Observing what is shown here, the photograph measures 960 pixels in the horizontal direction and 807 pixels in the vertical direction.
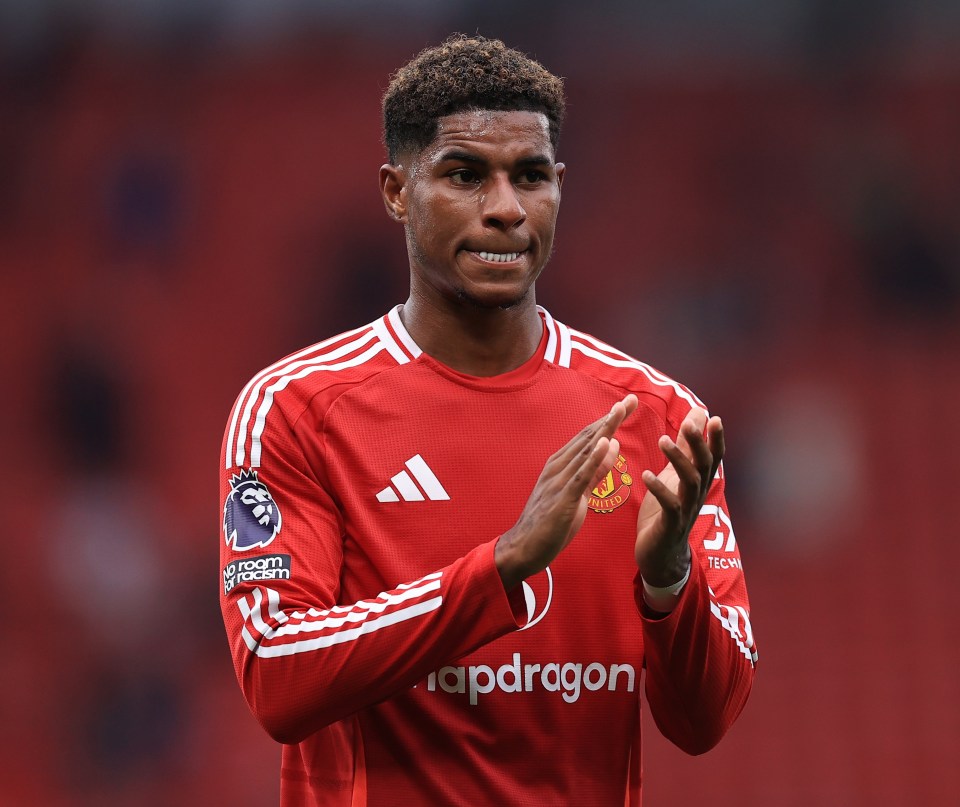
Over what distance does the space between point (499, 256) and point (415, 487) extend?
426 mm

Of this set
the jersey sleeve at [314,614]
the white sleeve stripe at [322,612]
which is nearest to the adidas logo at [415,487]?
the jersey sleeve at [314,614]

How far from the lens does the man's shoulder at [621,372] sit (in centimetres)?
256

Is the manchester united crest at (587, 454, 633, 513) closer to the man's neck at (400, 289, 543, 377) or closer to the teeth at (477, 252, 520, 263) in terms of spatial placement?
the man's neck at (400, 289, 543, 377)

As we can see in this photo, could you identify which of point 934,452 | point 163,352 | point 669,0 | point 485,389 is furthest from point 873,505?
point 485,389

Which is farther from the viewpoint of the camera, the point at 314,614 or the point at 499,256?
the point at 499,256

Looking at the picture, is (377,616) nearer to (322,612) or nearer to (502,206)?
(322,612)

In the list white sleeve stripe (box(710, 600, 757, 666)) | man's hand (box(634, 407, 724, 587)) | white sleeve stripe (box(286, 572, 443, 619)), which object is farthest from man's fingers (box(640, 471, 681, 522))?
white sleeve stripe (box(286, 572, 443, 619))

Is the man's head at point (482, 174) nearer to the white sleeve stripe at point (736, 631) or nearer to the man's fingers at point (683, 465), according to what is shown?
the man's fingers at point (683, 465)

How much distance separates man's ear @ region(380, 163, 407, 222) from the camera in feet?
8.47

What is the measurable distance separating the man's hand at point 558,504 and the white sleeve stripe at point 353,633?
0.44ft

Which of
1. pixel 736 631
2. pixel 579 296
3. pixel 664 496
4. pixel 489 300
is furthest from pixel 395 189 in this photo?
pixel 579 296

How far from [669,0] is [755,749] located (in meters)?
3.99

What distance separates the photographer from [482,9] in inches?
286

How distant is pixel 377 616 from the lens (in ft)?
6.94
